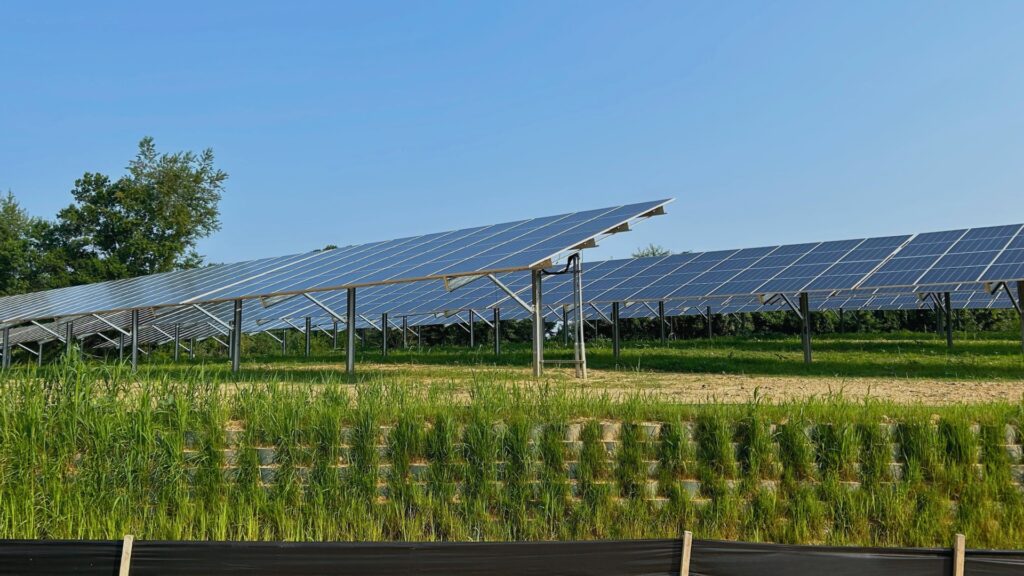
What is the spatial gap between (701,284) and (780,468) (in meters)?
17.4

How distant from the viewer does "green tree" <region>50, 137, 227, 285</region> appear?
48406mm

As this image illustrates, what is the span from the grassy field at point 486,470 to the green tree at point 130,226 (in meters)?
42.6

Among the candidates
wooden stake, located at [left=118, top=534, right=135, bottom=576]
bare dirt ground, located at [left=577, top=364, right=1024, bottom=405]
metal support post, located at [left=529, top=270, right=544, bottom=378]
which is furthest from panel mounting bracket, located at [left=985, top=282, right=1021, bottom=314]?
wooden stake, located at [left=118, top=534, right=135, bottom=576]

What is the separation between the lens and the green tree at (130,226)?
48406 mm

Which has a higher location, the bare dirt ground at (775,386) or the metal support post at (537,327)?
the metal support post at (537,327)

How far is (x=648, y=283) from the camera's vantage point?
27.7 meters

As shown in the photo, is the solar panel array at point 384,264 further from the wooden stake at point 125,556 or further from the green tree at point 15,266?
the green tree at point 15,266

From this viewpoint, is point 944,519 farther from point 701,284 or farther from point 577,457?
point 701,284

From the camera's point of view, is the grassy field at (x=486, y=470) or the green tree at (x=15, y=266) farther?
the green tree at (x=15, y=266)

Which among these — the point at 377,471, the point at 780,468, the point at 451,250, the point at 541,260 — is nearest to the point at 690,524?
the point at 780,468

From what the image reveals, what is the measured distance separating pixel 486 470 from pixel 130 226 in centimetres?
4693

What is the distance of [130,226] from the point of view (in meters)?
49.2

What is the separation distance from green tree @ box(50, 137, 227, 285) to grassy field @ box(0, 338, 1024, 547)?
42560 millimetres

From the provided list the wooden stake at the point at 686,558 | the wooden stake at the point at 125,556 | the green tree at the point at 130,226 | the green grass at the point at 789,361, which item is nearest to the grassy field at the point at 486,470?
the wooden stake at the point at 125,556
